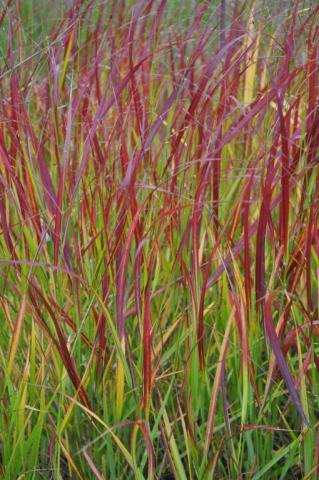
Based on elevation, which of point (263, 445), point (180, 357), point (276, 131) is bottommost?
point (263, 445)

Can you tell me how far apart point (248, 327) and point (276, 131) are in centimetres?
36

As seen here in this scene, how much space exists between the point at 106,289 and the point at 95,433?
24 cm

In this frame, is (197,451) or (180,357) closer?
(197,451)

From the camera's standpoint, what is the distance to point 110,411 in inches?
57.6

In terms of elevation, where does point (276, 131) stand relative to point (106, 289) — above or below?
above

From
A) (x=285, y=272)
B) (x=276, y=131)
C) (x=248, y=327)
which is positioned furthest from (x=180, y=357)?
(x=276, y=131)

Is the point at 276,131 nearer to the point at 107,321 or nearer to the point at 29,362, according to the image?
the point at 107,321

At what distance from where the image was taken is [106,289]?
146cm

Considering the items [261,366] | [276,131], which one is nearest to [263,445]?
[261,366]

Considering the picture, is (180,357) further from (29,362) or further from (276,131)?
(276,131)

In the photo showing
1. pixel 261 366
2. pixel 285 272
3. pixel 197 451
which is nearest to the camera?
pixel 197 451

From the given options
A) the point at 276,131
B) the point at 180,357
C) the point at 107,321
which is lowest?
the point at 180,357

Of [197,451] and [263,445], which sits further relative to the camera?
[263,445]

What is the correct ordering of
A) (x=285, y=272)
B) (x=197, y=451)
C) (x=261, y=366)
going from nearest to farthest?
(x=197, y=451)
(x=285, y=272)
(x=261, y=366)
